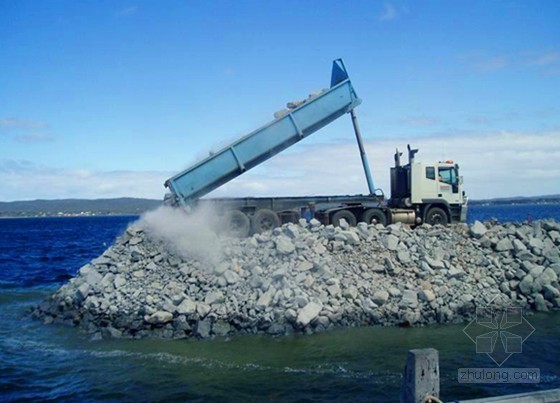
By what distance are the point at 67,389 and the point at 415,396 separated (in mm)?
7360

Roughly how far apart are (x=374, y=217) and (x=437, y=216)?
99.5 inches

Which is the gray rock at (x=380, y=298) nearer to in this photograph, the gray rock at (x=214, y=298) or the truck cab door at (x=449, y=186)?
the gray rock at (x=214, y=298)

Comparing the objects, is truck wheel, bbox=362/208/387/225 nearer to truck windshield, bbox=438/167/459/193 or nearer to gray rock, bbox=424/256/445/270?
truck windshield, bbox=438/167/459/193

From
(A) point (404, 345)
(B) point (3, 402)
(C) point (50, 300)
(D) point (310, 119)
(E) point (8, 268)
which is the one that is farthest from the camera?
(E) point (8, 268)

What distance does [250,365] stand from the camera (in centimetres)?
1040

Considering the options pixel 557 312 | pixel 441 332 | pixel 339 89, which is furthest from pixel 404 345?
pixel 339 89

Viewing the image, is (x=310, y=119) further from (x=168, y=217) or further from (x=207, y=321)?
(x=207, y=321)

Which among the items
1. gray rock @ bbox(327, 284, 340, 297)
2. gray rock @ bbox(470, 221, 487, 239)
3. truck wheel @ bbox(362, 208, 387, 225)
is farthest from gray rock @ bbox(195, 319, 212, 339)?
gray rock @ bbox(470, 221, 487, 239)

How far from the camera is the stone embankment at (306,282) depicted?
12.6 m

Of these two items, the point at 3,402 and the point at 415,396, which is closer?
the point at 415,396

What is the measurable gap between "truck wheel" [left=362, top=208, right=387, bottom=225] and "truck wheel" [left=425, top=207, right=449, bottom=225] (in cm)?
188

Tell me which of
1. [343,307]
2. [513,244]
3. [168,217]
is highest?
[168,217]

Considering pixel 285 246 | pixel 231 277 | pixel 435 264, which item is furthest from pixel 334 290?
pixel 435 264

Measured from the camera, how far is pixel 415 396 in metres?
4.69
